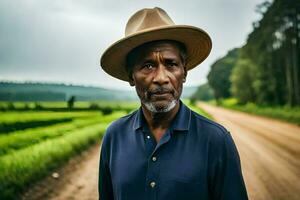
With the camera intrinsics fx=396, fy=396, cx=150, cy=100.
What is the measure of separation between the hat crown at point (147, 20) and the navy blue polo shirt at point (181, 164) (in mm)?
463

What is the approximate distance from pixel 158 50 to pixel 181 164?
62 centimetres

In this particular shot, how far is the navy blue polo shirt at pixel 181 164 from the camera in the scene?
184 centimetres

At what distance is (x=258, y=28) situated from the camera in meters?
31.7

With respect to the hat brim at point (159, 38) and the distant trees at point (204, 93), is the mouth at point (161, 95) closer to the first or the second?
the hat brim at point (159, 38)

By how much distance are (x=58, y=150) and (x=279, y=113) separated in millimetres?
18927

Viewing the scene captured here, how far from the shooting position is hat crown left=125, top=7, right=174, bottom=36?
2.09 meters


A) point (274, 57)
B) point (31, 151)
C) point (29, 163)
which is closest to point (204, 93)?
point (274, 57)

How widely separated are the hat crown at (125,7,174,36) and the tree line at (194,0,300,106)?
24927mm

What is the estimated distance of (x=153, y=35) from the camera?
2.05 metres

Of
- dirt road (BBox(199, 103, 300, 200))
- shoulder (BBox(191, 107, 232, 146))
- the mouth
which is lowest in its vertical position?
dirt road (BBox(199, 103, 300, 200))

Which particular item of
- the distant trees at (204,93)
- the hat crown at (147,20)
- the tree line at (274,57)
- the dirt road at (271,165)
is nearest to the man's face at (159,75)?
the hat crown at (147,20)

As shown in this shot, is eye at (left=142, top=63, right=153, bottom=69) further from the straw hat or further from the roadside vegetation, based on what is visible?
the roadside vegetation

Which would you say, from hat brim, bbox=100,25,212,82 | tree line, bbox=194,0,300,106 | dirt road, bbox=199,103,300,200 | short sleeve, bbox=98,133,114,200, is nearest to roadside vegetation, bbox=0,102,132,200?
dirt road, bbox=199,103,300,200

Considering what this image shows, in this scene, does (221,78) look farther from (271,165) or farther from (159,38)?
(159,38)
